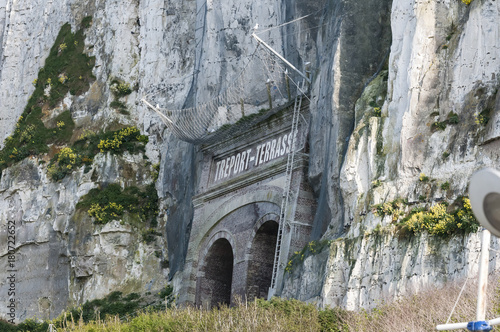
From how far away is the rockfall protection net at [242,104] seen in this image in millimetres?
37500

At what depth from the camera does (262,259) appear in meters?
37.8

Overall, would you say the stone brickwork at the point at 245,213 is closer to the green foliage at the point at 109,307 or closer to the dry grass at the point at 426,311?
the green foliage at the point at 109,307

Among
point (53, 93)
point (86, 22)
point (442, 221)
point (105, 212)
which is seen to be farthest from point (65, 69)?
point (442, 221)

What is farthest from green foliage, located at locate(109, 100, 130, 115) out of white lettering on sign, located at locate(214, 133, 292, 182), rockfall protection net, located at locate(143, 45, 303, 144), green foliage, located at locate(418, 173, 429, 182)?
green foliage, located at locate(418, 173, 429, 182)

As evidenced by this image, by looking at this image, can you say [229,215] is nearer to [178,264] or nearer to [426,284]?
[178,264]

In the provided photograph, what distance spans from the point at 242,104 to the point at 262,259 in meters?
6.56

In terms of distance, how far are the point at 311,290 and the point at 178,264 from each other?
14.1 meters

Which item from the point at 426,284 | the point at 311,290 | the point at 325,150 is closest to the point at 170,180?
the point at 325,150

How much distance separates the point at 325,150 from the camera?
110ft

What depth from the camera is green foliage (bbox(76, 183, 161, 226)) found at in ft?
148

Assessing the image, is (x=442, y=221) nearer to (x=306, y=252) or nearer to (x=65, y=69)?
(x=306, y=252)

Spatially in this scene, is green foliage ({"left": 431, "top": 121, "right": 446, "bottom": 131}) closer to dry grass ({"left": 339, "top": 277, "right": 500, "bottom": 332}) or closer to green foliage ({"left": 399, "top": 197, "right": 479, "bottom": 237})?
green foliage ({"left": 399, "top": 197, "right": 479, "bottom": 237})

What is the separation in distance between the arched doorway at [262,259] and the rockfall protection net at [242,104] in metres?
4.59

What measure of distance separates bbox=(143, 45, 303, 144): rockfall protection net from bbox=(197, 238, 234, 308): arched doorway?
15.9ft
